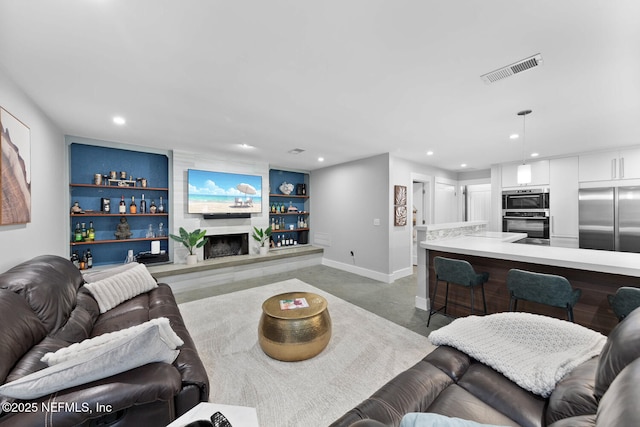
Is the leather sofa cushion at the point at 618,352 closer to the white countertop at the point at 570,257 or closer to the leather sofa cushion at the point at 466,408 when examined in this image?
the leather sofa cushion at the point at 466,408

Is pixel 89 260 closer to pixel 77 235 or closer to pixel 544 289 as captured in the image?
pixel 77 235

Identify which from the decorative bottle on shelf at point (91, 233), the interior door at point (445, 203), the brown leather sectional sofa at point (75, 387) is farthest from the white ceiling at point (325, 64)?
the interior door at point (445, 203)

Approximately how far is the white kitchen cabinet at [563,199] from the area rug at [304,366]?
4389 millimetres

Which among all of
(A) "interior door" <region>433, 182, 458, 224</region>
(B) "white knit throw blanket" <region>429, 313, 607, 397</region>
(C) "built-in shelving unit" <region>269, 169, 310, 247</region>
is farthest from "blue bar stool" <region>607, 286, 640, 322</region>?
(C) "built-in shelving unit" <region>269, 169, 310, 247</region>

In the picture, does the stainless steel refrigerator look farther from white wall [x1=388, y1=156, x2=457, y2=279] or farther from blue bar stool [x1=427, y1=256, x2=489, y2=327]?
blue bar stool [x1=427, y1=256, x2=489, y2=327]

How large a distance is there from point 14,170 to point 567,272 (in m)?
4.74

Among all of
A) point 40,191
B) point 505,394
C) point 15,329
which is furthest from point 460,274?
point 40,191

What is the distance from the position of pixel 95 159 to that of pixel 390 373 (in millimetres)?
5136

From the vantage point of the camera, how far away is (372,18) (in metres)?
1.38

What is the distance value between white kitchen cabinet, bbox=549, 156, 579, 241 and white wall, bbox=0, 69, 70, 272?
7674 millimetres

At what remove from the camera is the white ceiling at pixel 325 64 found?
135 cm

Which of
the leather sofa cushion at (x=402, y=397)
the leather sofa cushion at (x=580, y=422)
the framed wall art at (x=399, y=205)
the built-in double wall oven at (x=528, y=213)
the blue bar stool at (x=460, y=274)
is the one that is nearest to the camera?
the leather sofa cushion at (x=580, y=422)

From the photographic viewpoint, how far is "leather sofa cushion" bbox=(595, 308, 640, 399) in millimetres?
827

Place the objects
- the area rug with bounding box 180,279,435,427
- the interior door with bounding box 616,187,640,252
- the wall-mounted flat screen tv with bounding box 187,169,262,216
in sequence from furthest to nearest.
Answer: the wall-mounted flat screen tv with bounding box 187,169,262,216
the interior door with bounding box 616,187,640,252
the area rug with bounding box 180,279,435,427
